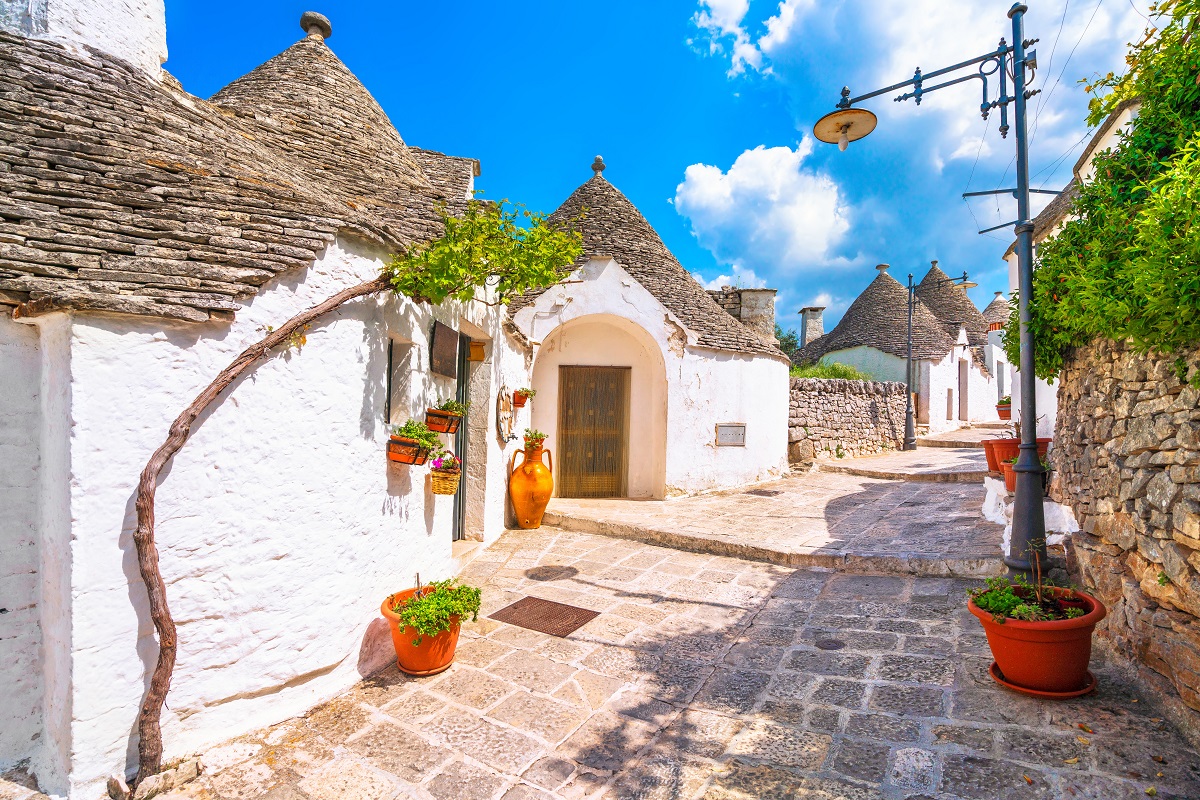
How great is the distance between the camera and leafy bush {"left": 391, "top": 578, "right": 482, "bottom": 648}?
3516mm

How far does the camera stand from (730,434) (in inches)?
397

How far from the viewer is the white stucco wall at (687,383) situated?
873 centimetres

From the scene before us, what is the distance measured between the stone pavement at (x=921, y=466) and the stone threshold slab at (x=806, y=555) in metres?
5.25

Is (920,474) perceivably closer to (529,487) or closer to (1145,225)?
(529,487)

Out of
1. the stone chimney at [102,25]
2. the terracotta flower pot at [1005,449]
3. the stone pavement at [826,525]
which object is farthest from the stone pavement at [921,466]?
the stone chimney at [102,25]

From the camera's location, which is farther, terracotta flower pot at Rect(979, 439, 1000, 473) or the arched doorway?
the arched doorway

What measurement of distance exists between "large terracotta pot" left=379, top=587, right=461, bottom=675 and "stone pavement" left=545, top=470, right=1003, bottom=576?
3498 millimetres

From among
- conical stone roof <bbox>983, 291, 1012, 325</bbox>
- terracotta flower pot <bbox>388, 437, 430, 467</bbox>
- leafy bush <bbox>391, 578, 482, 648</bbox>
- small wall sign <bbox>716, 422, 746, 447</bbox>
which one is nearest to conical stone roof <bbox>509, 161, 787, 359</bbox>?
small wall sign <bbox>716, 422, 746, 447</bbox>

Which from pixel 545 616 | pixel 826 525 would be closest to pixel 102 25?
pixel 545 616

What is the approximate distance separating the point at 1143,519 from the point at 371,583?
4.53 m

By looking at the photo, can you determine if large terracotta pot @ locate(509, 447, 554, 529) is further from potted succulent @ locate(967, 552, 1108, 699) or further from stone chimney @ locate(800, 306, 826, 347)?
stone chimney @ locate(800, 306, 826, 347)

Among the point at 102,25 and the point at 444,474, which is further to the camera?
the point at 444,474

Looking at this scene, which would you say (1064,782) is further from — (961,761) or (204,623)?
(204,623)

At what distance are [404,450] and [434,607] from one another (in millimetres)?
1048
